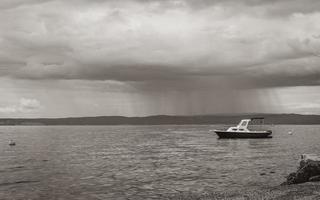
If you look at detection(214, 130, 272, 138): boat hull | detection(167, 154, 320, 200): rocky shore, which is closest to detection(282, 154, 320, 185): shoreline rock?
detection(167, 154, 320, 200): rocky shore

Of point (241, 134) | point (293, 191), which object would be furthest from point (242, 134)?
point (293, 191)

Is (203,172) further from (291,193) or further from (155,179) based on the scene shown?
(291,193)

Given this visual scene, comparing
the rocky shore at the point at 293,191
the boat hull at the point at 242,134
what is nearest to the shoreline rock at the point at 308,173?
the rocky shore at the point at 293,191

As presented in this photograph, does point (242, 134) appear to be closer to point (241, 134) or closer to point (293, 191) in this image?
point (241, 134)

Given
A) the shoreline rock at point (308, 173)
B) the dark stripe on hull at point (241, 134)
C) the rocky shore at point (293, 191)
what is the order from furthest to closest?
the dark stripe on hull at point (241, 134) → the shoreline rock at point (308, 173) → the rocky shore at point (293, 191)

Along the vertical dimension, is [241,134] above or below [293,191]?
above

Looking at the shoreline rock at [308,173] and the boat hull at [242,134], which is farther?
the boat hull at [242,134]

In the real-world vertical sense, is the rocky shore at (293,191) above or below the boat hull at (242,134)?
below

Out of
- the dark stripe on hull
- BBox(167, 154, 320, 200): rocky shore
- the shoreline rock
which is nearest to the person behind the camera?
BBox(167, 154, 320, 200): rocky shore

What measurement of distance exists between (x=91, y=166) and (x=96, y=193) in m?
18.6

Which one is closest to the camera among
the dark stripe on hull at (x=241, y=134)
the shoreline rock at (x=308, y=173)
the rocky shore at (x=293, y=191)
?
the rocky shore at (x=293, y=191)

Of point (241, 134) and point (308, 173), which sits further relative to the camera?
point (241, 134)

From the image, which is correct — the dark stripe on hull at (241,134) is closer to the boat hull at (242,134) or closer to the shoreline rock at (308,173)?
the boat hull at (242,134)

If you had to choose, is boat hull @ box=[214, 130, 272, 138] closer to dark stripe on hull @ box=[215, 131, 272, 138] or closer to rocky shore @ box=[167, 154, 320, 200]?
dark stripe on hull @ box=[215, 131, 272, 138]
